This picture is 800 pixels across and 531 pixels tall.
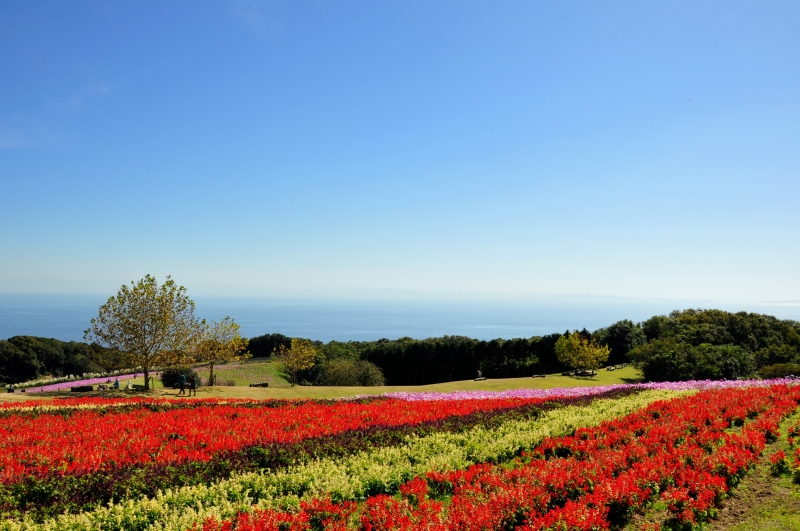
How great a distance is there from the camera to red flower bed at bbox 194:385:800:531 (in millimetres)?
6835

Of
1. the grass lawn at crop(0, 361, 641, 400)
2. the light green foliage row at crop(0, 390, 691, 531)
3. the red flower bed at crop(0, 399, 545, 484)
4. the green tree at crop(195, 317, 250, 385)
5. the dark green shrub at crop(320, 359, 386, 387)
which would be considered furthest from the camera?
the dark green shrub at crop(320, 359, 386, 387)

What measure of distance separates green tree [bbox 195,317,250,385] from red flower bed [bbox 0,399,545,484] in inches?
702

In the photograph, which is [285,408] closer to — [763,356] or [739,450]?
[739,450]

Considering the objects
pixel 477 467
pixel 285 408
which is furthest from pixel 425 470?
pixel 285 408

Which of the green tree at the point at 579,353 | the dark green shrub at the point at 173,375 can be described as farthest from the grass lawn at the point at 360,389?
the green tree at the point at 579,353

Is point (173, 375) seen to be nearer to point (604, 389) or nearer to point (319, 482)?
point (604, 389)

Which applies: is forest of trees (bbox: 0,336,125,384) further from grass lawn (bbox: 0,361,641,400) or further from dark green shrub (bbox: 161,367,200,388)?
A: grass lawn (bbox: 0,361,641,400)

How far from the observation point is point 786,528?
7004 millimetres

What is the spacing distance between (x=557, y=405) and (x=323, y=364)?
53.8 metres

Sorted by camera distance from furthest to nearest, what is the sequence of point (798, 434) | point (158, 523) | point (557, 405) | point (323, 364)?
point (323, 364) → point (557, 405) → point (798, 434) → point (158, 523)

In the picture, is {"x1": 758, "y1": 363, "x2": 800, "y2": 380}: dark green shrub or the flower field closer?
the flower field

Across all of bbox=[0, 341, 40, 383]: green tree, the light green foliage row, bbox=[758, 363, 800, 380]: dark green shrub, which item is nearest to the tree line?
bbox=[758, 363, 800, 380]: dark green shrub

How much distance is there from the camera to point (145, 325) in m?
32.4

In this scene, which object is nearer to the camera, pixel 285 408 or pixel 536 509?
pixel 536 509
